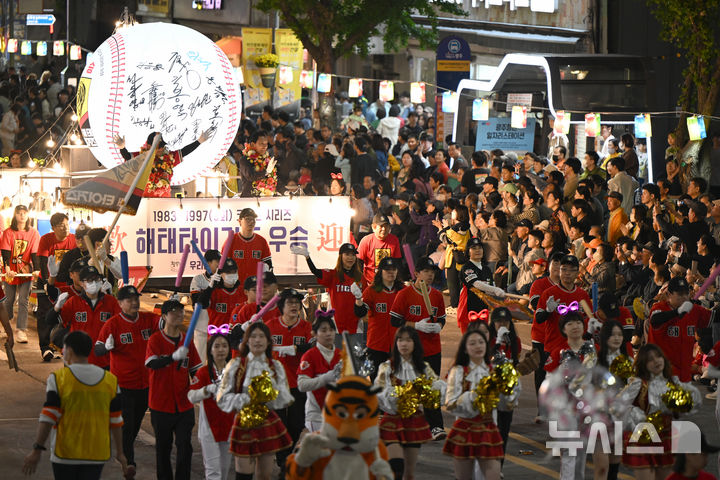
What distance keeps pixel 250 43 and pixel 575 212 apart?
1712cm

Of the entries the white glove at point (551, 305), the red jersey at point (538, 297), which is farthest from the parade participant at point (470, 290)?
the white glove at point (551, 305)

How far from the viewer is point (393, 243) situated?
1409 cm

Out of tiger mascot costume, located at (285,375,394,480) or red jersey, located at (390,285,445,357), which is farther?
red jersey, located at (390,285,445,357)

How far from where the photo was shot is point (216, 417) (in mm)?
9070

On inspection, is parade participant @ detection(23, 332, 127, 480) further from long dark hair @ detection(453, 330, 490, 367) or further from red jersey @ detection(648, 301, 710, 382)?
red jersey @ detection(648, 301, 710, 382)

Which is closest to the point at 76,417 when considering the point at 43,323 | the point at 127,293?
the point at 127,293

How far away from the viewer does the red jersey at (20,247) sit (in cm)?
1574

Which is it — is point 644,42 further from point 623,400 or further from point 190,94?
point 623,400

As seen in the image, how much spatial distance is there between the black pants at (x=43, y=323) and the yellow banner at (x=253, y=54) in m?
16.8

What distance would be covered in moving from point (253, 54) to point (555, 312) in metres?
21.4

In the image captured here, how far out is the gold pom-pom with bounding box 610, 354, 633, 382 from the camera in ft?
30.7

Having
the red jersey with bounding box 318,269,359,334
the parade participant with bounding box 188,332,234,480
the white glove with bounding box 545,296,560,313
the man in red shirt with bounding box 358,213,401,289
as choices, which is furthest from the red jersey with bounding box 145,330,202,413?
the man in red shirt with bounding box 358,213,401,289

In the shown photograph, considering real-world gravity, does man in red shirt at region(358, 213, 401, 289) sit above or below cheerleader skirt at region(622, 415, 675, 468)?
above

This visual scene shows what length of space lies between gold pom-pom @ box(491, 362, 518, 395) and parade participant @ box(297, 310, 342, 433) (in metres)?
1.23
